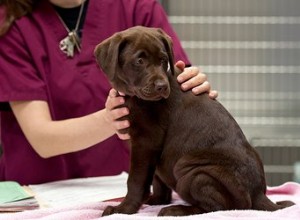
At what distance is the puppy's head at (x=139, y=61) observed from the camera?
121 centimetres

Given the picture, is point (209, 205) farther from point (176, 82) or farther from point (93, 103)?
point (93, 103)

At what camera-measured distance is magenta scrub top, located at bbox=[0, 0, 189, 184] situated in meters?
1.77

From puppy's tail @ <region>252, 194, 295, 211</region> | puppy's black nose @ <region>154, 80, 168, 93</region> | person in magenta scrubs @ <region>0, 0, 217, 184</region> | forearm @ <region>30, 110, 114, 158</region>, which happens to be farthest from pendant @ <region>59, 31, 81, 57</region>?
puppy's tail @ <region>252, 194, 295, 211</region>

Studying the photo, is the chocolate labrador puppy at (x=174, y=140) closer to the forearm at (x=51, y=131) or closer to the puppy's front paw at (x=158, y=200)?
the puppy's front paw at (x=158, y=200)

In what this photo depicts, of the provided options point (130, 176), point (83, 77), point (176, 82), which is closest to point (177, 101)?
point (176, 82)

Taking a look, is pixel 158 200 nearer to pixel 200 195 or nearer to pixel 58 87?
pixel 200 195

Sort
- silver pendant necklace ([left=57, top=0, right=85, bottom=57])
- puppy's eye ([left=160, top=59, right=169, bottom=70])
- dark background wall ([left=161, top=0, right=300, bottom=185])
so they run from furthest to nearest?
dark background wall ([left=161, top=0, right=300, bottom=185]) → silver pendant necklace ([left=57, top=0, right=85, bottom=57]) → puppy's eye ([left=160, top=59, right=169, bottom=70])

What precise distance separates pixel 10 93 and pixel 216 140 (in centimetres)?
73

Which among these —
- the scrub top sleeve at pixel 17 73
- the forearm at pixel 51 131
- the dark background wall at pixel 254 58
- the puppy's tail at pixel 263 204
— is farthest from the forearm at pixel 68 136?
the dark background wall at pixel 254 58

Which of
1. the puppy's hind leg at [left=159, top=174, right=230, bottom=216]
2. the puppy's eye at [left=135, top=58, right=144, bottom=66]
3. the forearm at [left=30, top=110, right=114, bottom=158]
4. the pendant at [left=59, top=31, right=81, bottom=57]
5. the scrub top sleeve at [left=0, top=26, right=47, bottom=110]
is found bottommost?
the forearm at [left=30, top=110, right=114, bottom=158]

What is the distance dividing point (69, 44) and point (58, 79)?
0.36 ft

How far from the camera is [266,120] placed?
8.90 ft

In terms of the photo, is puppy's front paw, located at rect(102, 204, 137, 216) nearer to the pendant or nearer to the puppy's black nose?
the puppy's black nose

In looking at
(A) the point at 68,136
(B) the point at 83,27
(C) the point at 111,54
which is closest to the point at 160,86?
(C) the point at 111,54
